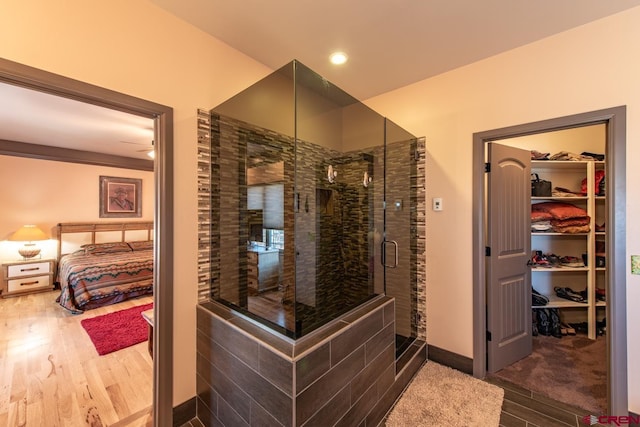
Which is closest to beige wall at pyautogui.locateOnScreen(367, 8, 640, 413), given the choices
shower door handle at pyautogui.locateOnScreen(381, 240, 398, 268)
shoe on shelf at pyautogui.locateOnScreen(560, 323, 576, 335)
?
shower door handle at pyautogui.locateOnScreen(381, 240, 398, 268)

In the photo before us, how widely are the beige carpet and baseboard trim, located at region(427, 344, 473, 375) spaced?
2.2 inches

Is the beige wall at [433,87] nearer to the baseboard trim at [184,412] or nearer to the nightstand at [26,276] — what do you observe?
the baseboard trim at [184,412]

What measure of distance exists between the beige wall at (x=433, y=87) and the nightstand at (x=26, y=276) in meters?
4.79

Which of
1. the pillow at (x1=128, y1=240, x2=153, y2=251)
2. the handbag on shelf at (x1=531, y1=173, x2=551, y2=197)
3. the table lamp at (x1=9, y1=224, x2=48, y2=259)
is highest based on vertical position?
the handbag on shelf at (x1=531, y1=173, x2=551, y2=197)

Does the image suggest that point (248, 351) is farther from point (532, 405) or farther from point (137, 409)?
point (532, 405)

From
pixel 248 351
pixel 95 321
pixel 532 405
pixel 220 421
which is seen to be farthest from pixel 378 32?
pixel 95 321

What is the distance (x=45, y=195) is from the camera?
4.69 metres

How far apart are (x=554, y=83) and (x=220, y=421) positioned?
3.15m

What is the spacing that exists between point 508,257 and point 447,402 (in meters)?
1.31

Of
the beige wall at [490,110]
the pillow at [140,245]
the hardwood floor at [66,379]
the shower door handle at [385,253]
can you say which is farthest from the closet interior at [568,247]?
the pillow at [140,245]

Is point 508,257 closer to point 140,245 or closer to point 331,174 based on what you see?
point 331,174

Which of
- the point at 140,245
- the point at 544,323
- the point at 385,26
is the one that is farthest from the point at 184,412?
the point at 140,245

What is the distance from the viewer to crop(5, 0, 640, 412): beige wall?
1305mm

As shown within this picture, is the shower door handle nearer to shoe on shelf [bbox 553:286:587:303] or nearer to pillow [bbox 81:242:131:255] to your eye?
shoe on shelf [bbox 553:286:587:303]
